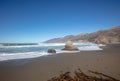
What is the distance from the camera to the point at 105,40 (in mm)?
92875

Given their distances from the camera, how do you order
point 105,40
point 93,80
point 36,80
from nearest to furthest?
point 93,80, point 36,80, point 105,40

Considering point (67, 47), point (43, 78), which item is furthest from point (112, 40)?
point (43, 78)

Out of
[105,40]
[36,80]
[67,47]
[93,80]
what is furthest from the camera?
[105,40]

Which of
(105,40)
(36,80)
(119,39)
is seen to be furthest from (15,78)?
(119,39)

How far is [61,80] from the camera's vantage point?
3.48 meters

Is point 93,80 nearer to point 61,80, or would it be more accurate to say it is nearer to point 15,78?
point 61,80

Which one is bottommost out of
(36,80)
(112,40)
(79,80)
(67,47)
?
(36,80)

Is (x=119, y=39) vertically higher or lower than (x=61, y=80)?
higher

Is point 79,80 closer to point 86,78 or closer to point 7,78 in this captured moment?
point 86,78

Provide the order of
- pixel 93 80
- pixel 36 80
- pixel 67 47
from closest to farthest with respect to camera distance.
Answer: pixel 93 80
pixel 36 80
pixel 67 47

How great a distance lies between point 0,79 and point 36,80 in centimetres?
188

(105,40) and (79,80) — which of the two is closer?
(79,80)

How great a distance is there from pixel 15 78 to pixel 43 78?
4.90 ft

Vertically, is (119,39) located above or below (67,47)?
above
